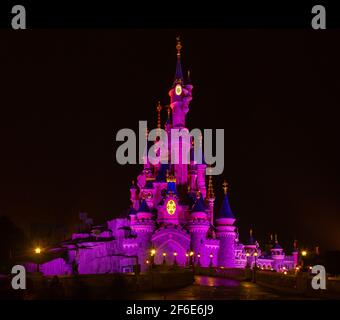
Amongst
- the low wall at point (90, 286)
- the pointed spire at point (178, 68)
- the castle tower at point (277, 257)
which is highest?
the pointed spire at point (178, 68)

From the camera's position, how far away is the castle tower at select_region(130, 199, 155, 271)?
205 ft

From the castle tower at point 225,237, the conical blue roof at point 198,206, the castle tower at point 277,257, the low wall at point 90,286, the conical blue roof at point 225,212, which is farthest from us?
the castle tower at point 277,257

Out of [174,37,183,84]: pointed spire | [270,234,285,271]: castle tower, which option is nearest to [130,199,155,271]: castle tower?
[174,37,183,84]: pointed spire

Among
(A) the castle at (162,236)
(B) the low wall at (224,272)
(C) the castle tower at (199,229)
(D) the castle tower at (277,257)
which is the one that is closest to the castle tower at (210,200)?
(A) the castle at (162,236)

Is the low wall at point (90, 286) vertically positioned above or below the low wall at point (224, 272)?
above

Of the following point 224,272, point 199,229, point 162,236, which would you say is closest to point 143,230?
point 162,236

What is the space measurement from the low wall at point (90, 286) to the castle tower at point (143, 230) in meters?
31.3

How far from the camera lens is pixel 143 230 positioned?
6344 cm

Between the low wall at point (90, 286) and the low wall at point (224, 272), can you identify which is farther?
the low wall at point (224, 272)

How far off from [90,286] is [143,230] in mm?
37211

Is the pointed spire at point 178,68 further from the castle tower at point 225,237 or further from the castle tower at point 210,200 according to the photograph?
the castle tower at point 225,237

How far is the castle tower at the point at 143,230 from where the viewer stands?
6256cm

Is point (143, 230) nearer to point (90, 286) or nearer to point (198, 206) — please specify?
point (198, 206)

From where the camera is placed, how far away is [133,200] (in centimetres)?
7838
